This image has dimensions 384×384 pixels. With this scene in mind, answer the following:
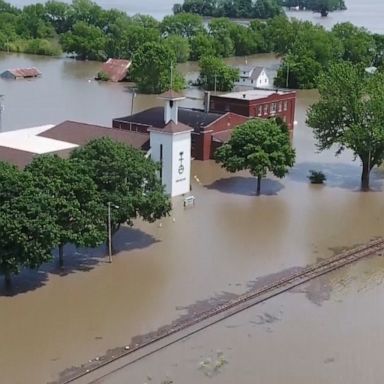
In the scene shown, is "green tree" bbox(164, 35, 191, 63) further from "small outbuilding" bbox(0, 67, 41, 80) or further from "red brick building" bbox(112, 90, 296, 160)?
"red brick building" bbox(112, 90, 296, 160)

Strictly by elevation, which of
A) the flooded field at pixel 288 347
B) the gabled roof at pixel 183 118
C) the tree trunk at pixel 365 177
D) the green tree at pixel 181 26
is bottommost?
the flooded field at pixel 288 347

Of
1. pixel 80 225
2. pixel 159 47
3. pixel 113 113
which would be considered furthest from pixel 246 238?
pixel 159 47

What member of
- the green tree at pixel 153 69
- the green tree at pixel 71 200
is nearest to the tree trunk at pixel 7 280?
the green tree at pixel 71 200

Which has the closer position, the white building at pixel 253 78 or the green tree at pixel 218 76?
the green tree at pixel 218 76

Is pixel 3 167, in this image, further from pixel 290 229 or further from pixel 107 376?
pixel 290 229

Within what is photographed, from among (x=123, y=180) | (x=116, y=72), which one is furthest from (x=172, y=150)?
(x=116, y=72)

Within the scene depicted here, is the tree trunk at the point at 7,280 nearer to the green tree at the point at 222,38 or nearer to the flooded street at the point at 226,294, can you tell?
the flooded street at the point at 226,294

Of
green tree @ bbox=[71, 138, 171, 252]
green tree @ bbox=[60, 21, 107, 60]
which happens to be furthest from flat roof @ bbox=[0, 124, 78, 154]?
green tree @ bbox=[60, 21, 107, 60]
